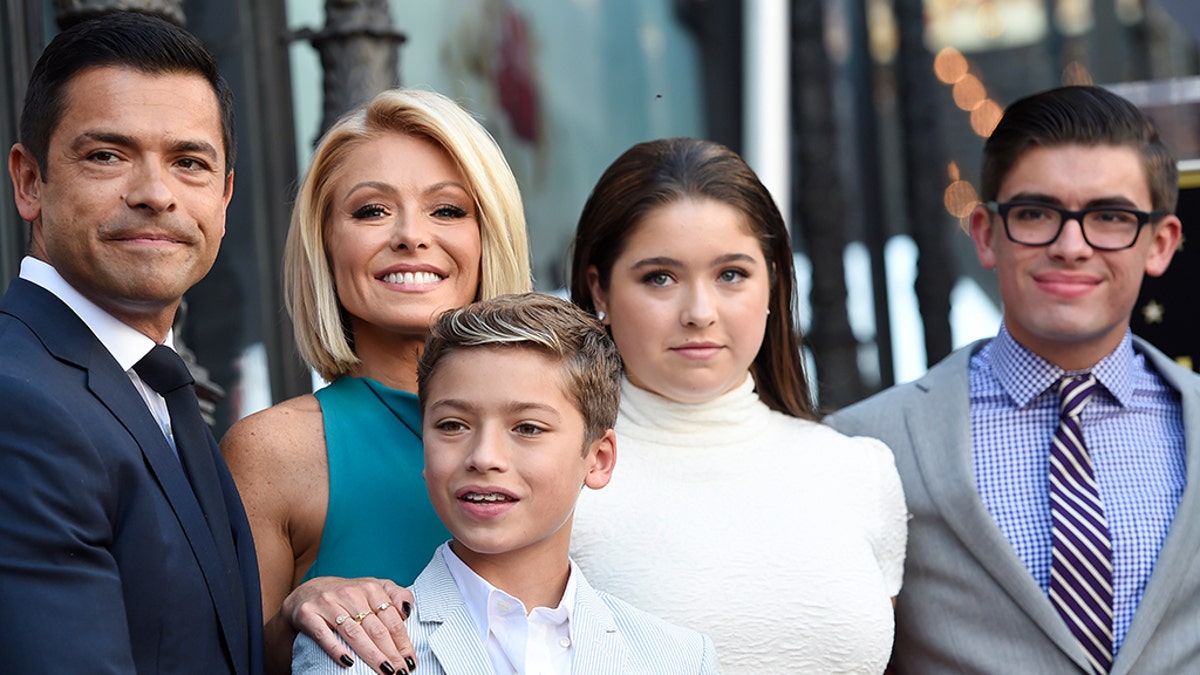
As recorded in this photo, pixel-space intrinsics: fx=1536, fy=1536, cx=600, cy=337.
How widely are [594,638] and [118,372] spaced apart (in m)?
0.83

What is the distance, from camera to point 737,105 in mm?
10125

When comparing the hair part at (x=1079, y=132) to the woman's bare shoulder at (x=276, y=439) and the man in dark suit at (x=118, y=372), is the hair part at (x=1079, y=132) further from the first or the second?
the man in dark suit at (x=118, y=372)

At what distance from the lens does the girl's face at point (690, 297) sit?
9.59 ft

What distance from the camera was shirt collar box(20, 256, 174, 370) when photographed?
217cm

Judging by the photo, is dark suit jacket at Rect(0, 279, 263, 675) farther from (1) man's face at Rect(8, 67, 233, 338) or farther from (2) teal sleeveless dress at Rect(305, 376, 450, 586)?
(2) teal sleeveless dress at Rect(305, 376, 450, 586)

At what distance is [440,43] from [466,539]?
4371 millimetres

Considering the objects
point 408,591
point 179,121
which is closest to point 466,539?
point 408,591

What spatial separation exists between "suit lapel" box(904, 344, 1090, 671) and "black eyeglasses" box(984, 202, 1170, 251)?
1.15ft

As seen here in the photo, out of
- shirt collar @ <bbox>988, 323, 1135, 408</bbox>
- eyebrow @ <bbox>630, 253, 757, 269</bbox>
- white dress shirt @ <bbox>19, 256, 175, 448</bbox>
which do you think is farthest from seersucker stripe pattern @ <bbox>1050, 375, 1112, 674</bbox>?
white dress shirt @ <bbox>19, 256, 175, 448</bbox>

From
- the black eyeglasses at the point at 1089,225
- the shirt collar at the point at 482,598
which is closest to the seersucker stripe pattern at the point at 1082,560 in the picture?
the black eyeglasses at the point at 1089,225

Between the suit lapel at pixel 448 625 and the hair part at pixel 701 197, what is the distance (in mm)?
863

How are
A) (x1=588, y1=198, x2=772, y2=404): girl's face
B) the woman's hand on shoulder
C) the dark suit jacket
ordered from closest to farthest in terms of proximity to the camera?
the dark suit jacket, the woman's hand on shoulder, (x1=588, y1=198, x2=772, y2=404): girl's face

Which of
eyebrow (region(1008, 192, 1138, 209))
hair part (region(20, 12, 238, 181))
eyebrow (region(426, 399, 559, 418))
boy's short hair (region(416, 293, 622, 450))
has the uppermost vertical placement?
hair part (region(20, 12, 238, 181))

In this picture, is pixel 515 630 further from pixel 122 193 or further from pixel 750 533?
pixel 122 193
